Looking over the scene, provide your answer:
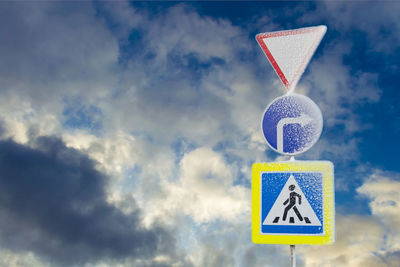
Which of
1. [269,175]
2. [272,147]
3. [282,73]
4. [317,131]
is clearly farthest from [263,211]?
[282,73]

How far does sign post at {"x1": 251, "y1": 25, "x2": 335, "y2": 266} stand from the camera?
393 cm

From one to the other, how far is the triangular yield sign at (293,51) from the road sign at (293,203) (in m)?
0.85

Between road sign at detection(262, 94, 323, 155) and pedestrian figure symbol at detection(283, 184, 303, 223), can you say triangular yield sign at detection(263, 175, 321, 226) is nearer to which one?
pedestrian figure symbol at detection(283, 184, 303, 223)

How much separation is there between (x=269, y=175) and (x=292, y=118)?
58 centimetres

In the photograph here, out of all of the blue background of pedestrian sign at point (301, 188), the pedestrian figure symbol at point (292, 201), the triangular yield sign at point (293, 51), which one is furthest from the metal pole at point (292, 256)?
the triangular yield sign at point (293, 51)

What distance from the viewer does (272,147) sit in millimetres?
4188

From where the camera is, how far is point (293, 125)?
416 cm

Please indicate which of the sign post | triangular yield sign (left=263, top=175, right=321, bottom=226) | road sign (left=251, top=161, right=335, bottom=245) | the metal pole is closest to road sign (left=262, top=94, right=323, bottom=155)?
the sign post

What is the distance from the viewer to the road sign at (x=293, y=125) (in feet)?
13.5

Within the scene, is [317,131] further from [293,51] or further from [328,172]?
[293,51]

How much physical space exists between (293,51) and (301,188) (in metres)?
1.39

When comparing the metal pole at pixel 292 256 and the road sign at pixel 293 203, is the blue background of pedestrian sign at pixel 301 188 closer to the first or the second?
the road sign at pixel 293 203

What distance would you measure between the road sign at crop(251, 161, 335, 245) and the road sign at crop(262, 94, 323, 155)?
17 centimetres

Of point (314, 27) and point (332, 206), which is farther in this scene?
point (314, 27)
